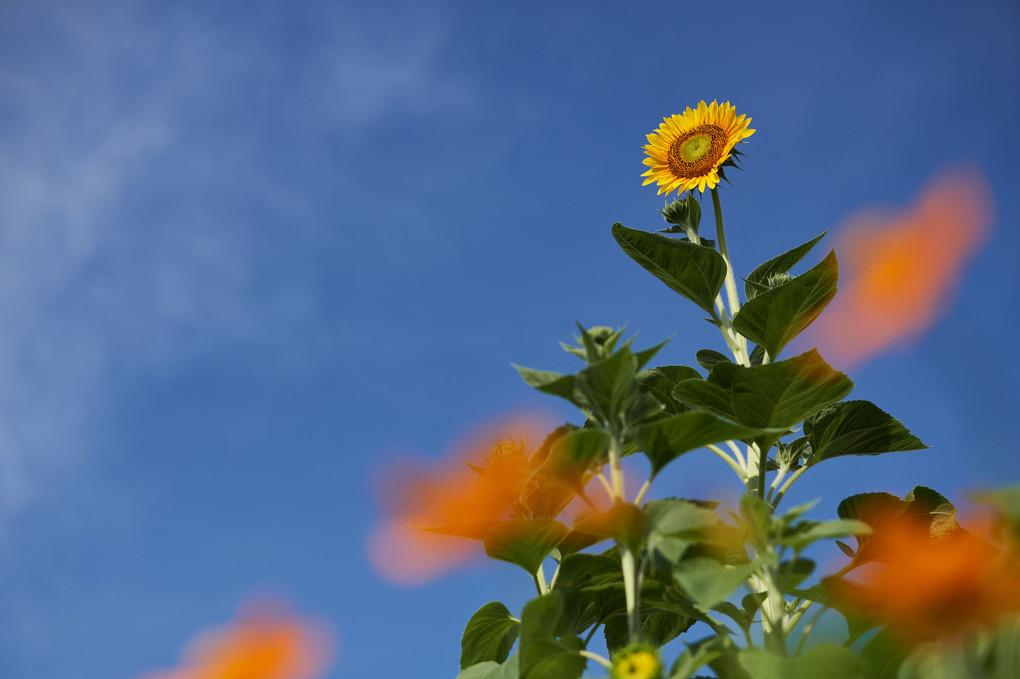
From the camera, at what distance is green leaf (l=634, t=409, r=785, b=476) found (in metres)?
1.30

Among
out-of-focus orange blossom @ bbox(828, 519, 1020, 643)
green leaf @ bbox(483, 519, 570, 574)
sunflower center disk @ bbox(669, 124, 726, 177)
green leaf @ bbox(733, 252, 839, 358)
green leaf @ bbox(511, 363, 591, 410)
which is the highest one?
sunflower center disk @ bbox(669, 124, 726, 177)

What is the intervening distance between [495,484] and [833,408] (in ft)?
2.88

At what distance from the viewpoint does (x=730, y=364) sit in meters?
1.73

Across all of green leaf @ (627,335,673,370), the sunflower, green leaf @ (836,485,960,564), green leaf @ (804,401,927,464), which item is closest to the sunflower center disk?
the sunflower

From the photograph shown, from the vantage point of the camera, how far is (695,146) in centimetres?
252

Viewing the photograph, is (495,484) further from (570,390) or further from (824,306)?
(824,306)

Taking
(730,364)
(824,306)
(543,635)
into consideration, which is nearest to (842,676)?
(543,635)

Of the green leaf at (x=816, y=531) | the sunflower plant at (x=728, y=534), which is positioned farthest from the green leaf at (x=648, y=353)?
the green leaf at (x=816, y=531)

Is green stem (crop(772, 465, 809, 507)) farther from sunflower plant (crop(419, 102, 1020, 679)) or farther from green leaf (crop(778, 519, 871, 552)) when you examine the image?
green leaf (crop(778, 519, 871, 552))

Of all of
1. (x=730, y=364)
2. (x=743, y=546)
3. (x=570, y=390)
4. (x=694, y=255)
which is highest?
(x=694, y=255)

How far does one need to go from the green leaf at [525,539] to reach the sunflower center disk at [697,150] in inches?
52.5

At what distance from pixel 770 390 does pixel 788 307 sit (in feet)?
0.80

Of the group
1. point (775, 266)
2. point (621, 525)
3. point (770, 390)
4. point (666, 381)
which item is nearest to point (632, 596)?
point (621, 525)

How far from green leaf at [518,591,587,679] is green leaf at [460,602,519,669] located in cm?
34
